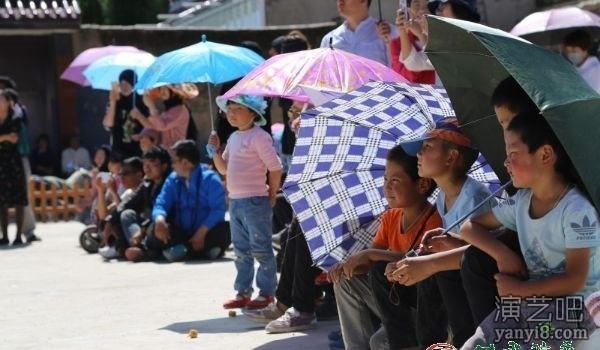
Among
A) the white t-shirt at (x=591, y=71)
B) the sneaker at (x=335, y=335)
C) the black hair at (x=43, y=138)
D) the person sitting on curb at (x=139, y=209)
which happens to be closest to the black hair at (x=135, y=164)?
the person sitting on curb at (x=139, y=209)

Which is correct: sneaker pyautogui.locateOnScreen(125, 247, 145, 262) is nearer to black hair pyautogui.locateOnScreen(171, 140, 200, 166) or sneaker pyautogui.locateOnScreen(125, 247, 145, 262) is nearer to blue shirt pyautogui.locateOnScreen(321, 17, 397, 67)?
black hair pyautogui.locateOnScreen(171, 140, 200, 166)

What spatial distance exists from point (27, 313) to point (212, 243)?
265cm

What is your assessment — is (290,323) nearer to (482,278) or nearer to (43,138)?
(482,278)

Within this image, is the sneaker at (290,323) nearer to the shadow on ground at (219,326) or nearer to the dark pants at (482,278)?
the shadow on ground at (219,326)

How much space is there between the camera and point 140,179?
11.3 metres

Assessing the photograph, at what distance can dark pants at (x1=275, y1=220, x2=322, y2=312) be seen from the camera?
647cm

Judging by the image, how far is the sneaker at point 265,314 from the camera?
6848mm

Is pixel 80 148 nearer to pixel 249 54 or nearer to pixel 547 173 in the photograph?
pixel 249 54

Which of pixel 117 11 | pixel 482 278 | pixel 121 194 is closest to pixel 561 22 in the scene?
pixel 121 194

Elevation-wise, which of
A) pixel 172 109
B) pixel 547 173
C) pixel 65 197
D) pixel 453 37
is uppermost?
pixel 453 37

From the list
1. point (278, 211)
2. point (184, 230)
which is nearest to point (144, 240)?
point (184, 230)

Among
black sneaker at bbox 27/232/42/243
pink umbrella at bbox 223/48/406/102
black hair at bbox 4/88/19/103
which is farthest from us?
black sneaker at bbox 27/232/42/243

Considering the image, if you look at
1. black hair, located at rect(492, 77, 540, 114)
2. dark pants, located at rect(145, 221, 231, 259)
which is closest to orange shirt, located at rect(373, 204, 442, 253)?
black hair, located at rect(492, 77, 540, 114)

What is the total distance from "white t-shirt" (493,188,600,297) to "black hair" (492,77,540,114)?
31cm
